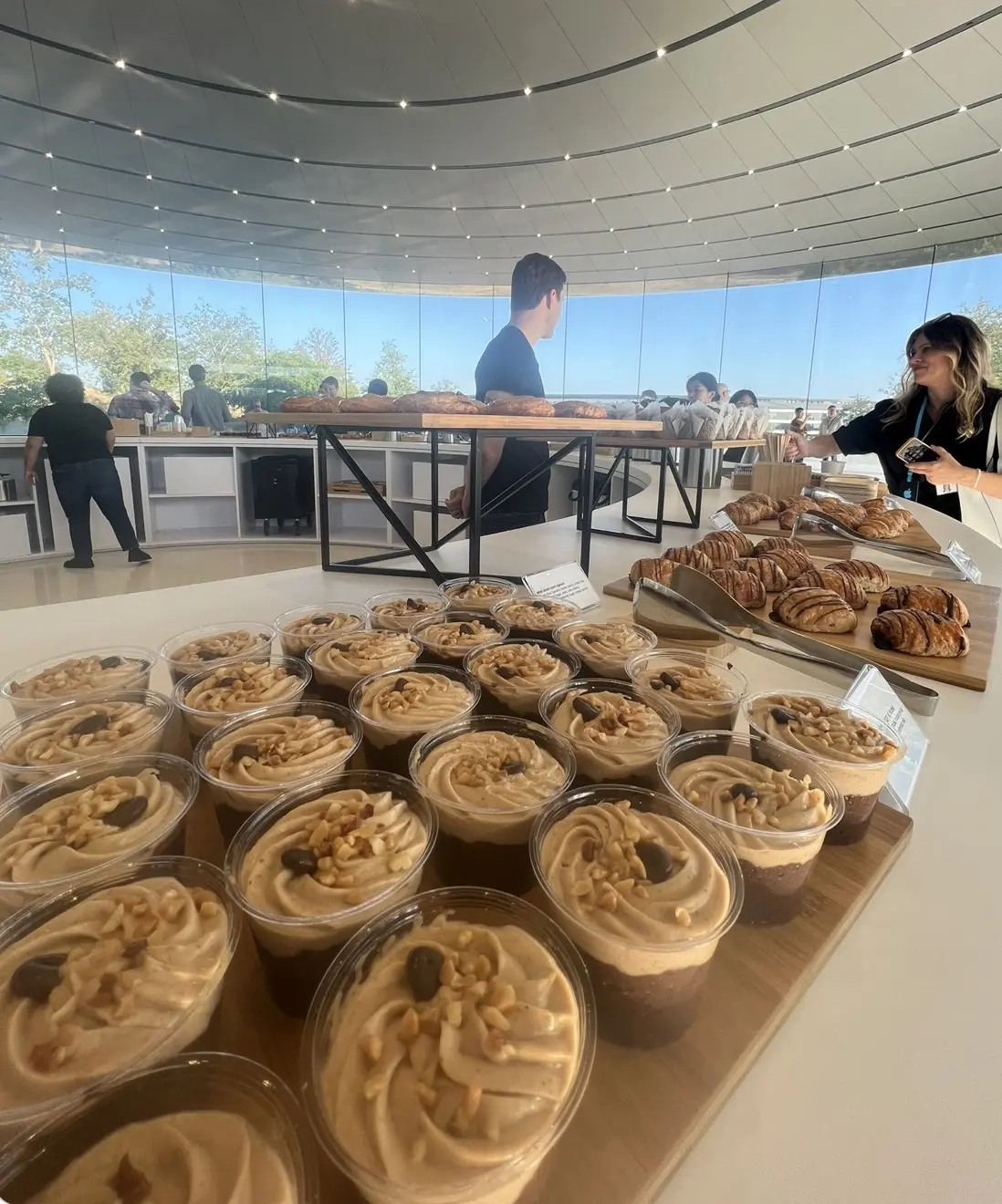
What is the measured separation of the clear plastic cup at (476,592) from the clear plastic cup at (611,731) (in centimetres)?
60

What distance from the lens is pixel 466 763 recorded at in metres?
0.92

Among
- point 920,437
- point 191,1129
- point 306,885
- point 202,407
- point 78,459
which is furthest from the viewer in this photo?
point 202,407

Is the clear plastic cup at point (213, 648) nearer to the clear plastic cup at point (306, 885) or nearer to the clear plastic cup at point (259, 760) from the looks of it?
the clear plastic cup at point (259, 760)

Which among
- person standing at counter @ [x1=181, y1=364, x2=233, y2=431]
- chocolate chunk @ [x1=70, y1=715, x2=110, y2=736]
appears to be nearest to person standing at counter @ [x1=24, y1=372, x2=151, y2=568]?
person standing at counter @ [x1=181, y1=364, x2=233, y2=431]

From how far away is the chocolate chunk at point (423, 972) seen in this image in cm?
55

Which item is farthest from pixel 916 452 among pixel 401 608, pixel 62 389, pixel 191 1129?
pixel 62 389

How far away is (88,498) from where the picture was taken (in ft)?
22.8

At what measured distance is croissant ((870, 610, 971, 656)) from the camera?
1.47 metres

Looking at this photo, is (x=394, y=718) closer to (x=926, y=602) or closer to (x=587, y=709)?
(x=587, y=709)

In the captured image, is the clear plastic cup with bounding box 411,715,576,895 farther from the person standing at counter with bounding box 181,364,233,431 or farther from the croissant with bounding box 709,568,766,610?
the person standing at counter with bounding box 181,364,233,431

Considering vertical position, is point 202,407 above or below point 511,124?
below

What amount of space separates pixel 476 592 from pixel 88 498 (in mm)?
6926

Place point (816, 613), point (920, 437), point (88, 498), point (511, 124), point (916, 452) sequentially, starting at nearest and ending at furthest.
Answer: point (816, 613), point (916, 452), point (920, 437), point (88, 498), point (511, 124)

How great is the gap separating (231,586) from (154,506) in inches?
293
